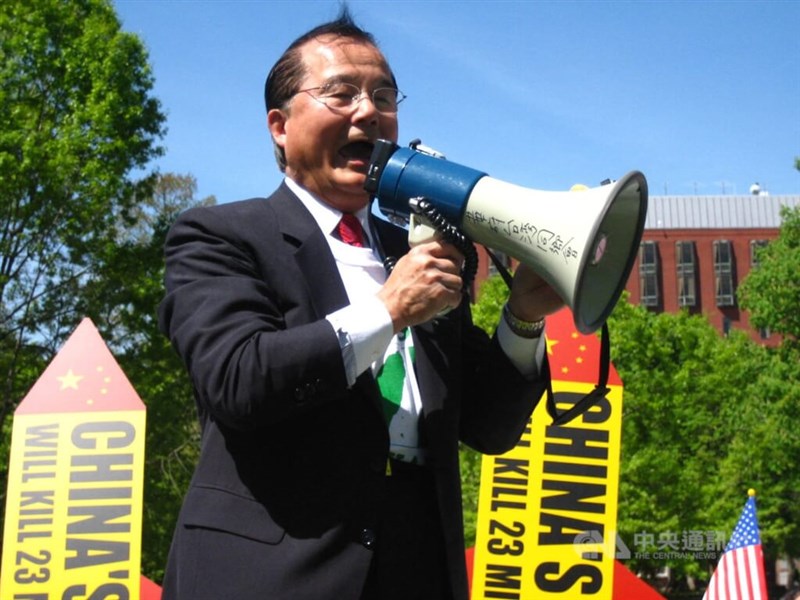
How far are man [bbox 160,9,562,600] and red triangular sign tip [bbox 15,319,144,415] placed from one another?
5.82 meters

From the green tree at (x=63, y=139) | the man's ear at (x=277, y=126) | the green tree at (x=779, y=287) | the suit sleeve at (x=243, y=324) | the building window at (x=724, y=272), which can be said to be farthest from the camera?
the building window at (x=724, y=272)

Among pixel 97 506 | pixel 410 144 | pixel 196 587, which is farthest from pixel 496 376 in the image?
pixel 97 506

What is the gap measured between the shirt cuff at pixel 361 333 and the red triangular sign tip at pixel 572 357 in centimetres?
511

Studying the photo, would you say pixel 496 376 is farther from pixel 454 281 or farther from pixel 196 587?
pixel 196 587

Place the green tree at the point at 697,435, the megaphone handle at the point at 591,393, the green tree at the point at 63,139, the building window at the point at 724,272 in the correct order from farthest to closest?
the building window at the point at 724,272
the green tree at the point at 697,435
the green tree at the point at 63,139
the megaphone handle at the point at 591,393

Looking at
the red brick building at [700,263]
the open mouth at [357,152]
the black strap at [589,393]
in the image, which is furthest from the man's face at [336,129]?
the red brick building at [700,263]

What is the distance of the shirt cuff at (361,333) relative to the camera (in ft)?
6.50

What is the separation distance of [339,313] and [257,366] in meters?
0.20

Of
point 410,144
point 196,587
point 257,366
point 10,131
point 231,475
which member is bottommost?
point 196,587

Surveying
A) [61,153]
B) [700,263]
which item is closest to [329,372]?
[61,153]

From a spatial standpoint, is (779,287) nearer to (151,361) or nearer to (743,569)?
(151,361)

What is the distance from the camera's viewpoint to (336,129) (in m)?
2.37

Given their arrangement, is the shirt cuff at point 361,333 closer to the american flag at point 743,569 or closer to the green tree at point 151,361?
the american flag at point 743,569

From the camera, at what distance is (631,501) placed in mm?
25812
